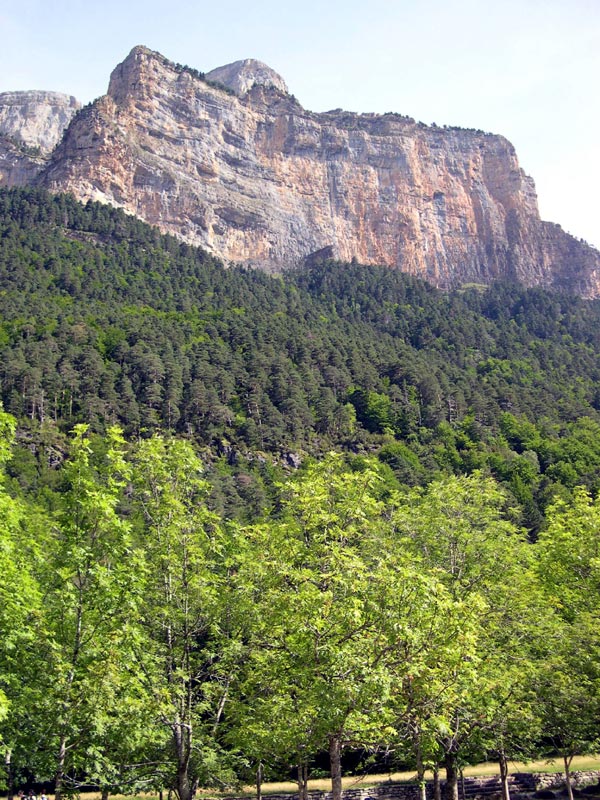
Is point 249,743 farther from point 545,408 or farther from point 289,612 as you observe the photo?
point 545,408

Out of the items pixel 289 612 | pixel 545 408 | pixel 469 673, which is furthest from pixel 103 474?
pixel 545 408

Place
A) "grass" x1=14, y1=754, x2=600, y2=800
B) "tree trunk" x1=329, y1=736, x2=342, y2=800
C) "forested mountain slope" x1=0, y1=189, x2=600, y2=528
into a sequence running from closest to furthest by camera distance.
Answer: "tree trunk" x1=329, y1=736, x2=342, y2=800
"grass" x1=14, y1=754, x2=600, y2=800
"forested mountain slope" x1=0, y1=189, x2=600, y2=528

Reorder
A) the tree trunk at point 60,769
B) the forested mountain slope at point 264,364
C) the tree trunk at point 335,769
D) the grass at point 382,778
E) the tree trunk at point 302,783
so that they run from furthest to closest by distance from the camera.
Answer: the forested mountain slope at point 264,364 < the grass at point 382,778 < the tree trunk at point 302,783 < the tree trunk at point 335,769 < the tree trunk at point 60,769

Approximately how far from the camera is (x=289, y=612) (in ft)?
55.4

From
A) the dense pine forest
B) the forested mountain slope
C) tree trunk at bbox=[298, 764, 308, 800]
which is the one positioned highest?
the forested mountain slope

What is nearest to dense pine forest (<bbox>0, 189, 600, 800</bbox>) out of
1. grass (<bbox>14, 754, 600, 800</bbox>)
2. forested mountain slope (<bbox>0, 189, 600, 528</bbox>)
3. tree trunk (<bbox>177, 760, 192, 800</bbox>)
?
tree trunk (<bbox>177, 760, 192, 800</bbox>)

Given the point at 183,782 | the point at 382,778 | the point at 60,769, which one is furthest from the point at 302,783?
the point at 382,778

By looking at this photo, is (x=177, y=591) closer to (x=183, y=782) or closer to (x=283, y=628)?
(x=283, y=628)

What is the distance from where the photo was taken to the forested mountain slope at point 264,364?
3688 inches

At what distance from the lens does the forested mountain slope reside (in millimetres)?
93688

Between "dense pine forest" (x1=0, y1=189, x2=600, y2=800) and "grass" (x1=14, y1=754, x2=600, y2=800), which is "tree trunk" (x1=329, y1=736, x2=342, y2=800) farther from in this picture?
"grass" (x1=14, y1=754, x2=600, y2=800)

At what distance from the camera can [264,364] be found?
112 meters

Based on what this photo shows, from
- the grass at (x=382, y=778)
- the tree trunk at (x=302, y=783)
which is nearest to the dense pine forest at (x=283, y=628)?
the tree trunk at (x=302, y=783)

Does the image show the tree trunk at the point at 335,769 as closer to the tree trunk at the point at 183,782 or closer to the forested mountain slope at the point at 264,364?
the tree trunk at the point at 183,782
